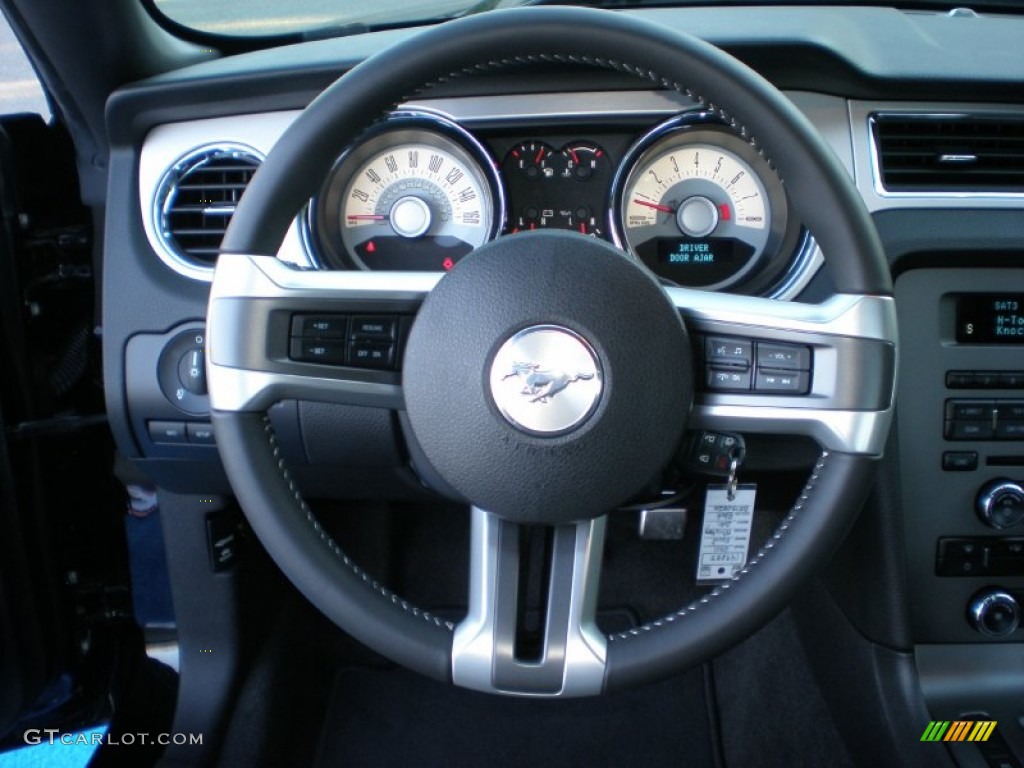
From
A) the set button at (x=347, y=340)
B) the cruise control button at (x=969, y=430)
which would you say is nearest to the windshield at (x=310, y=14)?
the set button at (x=347, y=340)

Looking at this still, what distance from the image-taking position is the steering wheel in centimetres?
95

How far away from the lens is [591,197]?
1.36 meters

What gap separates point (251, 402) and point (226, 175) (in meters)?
0.52

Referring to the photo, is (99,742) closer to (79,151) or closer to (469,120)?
(79,151)

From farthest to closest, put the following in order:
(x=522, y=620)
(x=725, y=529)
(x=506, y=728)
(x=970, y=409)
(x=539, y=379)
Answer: (x=506, y=728), (x=725, y=529), (x=970, y=409), (x=522, y=620), (x=539, y=379)

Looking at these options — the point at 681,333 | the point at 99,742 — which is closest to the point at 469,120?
the point at 681,333

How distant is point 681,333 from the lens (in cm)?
96

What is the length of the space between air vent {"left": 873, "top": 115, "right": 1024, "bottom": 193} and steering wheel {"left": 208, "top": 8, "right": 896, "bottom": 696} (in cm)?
45

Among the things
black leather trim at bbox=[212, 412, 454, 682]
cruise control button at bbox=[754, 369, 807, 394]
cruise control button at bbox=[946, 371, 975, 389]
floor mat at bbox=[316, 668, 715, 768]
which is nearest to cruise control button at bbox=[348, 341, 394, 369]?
black leather trim at bbox=[212, 412, 454, 682]

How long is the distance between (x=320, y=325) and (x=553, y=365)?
261 millimetres

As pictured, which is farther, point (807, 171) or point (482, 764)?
point (482, 764)

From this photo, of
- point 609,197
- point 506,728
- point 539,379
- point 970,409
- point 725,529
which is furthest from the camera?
point 506,728

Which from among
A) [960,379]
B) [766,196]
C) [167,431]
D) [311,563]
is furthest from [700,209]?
[167,431]

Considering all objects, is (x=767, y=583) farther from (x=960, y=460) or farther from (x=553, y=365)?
(x=960, y=460)
